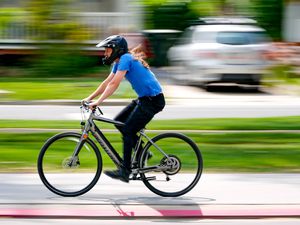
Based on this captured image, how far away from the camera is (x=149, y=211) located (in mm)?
8008

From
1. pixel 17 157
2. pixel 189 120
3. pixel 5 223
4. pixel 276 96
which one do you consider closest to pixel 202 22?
pixel 276 96

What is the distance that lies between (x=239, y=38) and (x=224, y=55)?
0.76m

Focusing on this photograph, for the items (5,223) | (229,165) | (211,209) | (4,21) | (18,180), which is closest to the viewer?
(5,223)

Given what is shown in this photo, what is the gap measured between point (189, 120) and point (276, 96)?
641 centimetres

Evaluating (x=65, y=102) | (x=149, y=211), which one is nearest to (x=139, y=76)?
(x=149, y=211)

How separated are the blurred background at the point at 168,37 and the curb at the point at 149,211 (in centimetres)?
496

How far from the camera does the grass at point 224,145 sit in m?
10.5

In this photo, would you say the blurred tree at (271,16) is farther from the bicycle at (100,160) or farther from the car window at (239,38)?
the bicycle at (100,160)

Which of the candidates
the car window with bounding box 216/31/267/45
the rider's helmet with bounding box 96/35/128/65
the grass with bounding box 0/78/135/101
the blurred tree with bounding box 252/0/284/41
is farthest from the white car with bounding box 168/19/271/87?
the rider's helmet with bounding box 96/35/128/65

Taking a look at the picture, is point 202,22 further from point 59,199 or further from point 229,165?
point 59,199

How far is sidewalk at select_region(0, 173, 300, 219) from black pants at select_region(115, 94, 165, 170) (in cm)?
57

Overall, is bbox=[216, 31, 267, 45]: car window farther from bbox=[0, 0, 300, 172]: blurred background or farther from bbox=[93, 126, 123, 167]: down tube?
bbox=[93, 126, 123, 167]: down tube

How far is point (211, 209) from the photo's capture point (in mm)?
8094

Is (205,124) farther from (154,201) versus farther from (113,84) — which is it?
(113,84)
